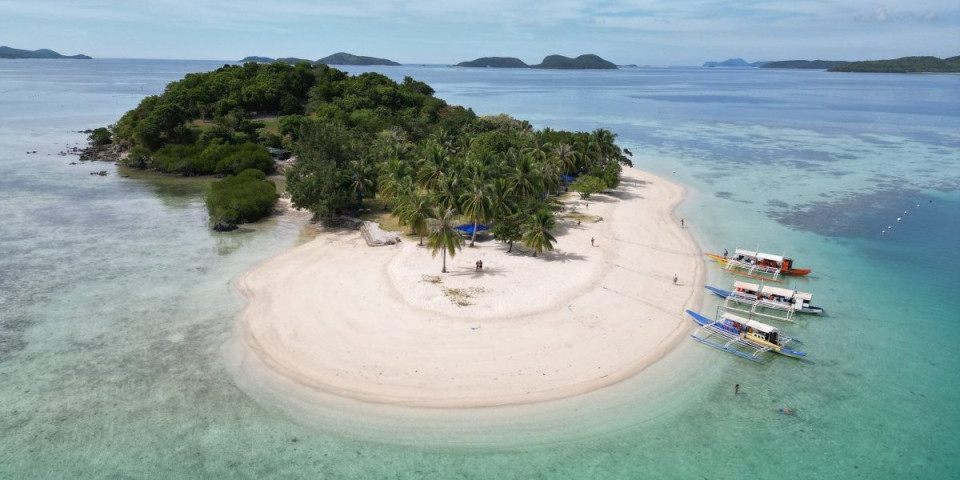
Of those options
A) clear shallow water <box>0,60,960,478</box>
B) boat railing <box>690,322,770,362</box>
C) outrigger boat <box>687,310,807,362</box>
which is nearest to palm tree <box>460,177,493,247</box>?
clear shallow water <box>0,60,960,478</box>

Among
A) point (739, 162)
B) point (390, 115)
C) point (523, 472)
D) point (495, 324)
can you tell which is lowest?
point (523, 472)

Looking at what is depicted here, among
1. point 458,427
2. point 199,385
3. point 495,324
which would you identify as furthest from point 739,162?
point 199,385

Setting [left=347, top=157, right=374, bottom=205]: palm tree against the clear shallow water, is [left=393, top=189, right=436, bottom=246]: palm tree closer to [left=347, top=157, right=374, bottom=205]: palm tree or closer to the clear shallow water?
[left=347, top=157, right=374, bottom=205]: palm tree

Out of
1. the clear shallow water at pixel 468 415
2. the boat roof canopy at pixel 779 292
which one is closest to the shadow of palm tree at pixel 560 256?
the clear shallow water at pixel 468 415

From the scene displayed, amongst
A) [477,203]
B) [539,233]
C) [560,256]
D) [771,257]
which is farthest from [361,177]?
[771,257]

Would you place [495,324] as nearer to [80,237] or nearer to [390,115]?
[80,237]

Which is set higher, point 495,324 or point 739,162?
point 739,162

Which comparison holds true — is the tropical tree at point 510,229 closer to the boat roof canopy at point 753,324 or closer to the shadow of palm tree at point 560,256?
the shadow of palm tree at point 560,256
